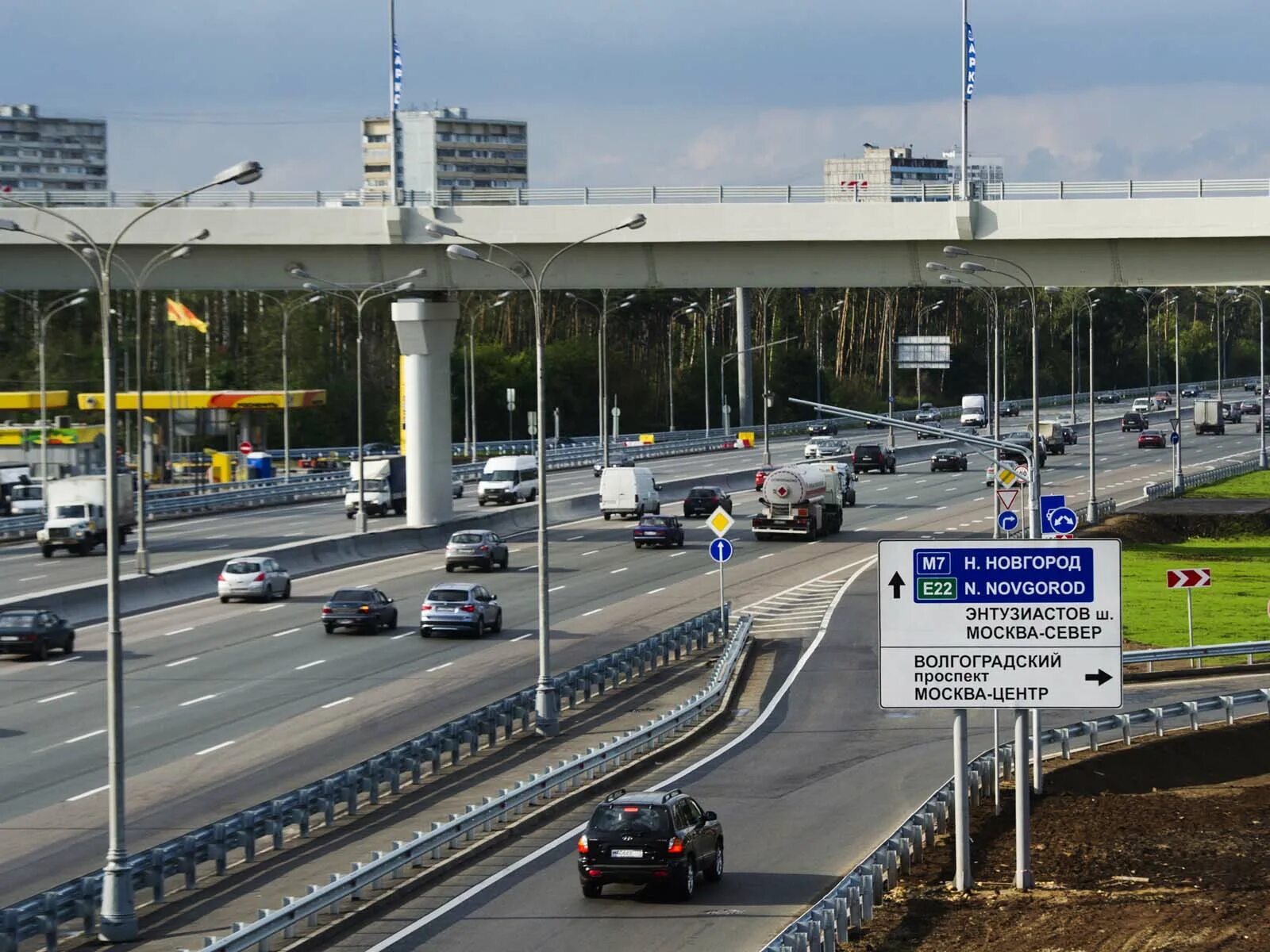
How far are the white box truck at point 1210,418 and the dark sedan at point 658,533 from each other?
255 ft

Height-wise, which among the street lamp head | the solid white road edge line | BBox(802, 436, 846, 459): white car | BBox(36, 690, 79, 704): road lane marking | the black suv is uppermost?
the street lamp head

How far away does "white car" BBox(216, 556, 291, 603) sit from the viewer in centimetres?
5616

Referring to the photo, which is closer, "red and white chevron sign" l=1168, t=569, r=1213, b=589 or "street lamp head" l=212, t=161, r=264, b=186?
"street lamp head" l=212, t=161, r=264, b=186

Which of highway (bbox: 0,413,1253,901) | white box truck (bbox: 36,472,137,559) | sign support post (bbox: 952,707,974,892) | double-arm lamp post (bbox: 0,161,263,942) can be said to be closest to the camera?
double-arm lamp post (bbox: 0,161,263,942)

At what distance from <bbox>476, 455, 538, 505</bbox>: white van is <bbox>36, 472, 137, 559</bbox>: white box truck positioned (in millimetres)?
19883

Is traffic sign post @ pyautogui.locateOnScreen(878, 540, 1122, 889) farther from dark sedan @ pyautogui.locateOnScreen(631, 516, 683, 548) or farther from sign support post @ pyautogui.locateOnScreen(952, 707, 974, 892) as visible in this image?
dark sedan @ pyautogui.locateOnScreen(631, 516, 683, 548)

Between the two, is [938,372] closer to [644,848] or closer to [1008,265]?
[1008,265]

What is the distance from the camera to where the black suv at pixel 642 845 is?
2300 centimetres

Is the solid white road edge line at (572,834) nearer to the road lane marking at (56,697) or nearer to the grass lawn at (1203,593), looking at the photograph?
the grass lawn at (1203,593)

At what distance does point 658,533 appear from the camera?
7031 centimetres

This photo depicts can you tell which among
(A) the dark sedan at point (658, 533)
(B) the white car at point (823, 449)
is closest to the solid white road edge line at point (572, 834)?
(A) the dark sedan at point (658, 533)

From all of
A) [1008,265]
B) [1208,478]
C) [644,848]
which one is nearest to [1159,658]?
[1008,265]

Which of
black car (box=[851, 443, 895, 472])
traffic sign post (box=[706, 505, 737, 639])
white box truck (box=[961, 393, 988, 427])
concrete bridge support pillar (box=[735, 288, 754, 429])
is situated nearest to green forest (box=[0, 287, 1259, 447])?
concrete bridge support pillar (box=[735, 288, 754, 429])

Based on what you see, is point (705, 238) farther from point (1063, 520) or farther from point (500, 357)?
point (500, 357)
